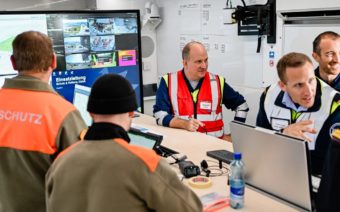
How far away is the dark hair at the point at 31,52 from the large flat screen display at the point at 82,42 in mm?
1585

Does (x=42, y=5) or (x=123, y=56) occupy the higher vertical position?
(x=42, y=5)

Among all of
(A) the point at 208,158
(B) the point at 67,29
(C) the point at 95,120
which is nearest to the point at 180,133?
(A) the point at 208,158

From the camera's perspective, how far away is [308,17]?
3582 millimetres

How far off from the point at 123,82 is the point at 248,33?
3250 mm

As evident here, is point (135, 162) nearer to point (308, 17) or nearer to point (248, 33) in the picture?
point (308, 17)

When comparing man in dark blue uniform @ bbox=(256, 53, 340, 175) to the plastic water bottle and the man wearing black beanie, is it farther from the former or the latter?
the man wearing black beanie

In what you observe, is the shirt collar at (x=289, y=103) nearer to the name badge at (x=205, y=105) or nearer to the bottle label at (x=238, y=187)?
the bottle label at (x=238, y=187)

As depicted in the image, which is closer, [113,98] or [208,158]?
[113,98]

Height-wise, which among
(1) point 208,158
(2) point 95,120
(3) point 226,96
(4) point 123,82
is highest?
(4) point 123,82

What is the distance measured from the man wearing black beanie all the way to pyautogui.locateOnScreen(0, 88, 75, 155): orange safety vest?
0.43 m

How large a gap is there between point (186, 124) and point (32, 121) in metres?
1.49

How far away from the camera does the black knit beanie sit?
1218 mm

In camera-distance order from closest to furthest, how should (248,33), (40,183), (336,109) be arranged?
(40,183), (336,109), (248,33)

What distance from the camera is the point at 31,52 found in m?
1.78
